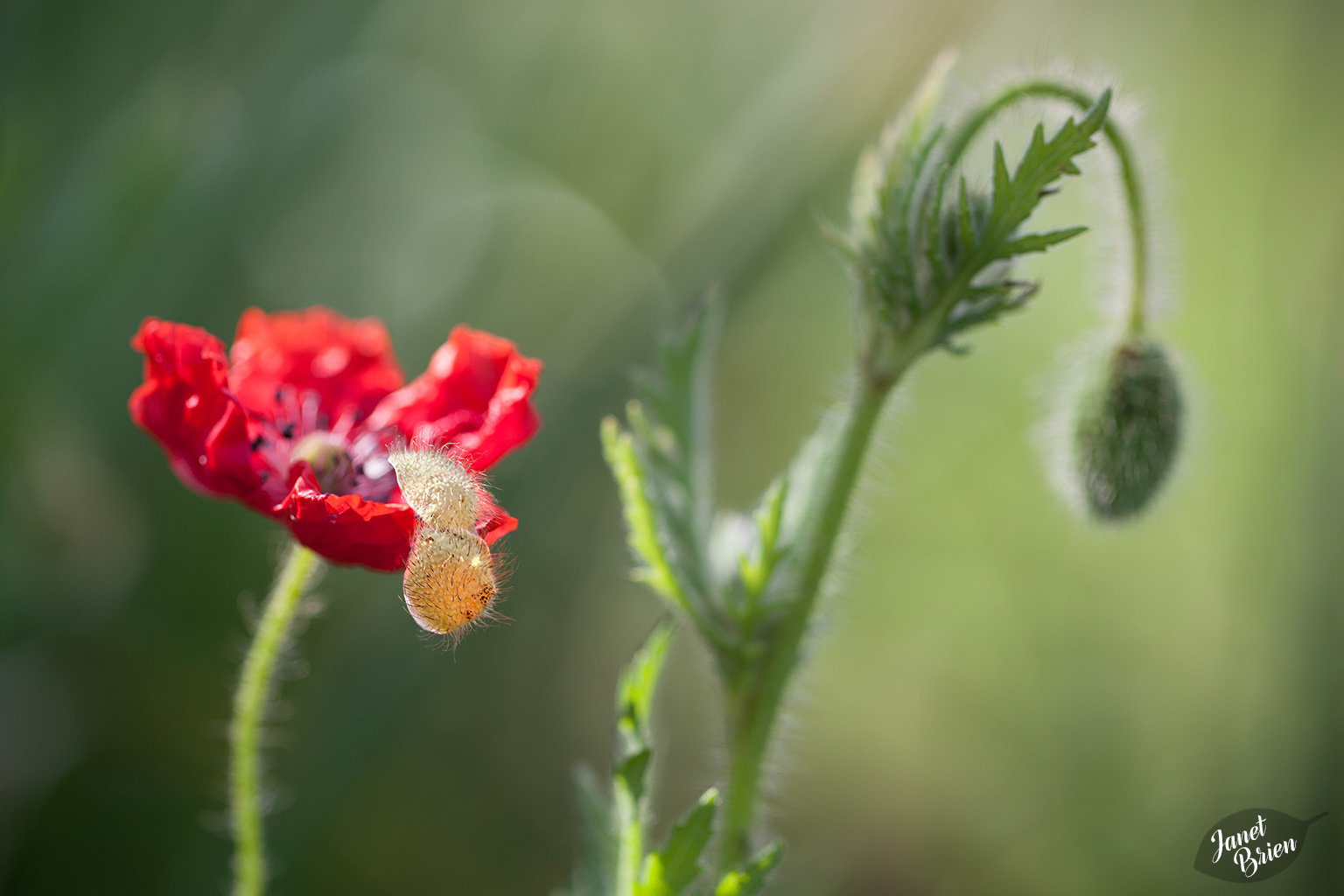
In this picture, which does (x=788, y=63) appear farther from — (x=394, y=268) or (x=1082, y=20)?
(x=394, y=268)

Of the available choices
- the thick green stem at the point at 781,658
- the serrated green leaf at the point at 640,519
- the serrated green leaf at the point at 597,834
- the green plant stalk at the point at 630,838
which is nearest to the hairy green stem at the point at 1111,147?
the thick green stem at the point at 781,658

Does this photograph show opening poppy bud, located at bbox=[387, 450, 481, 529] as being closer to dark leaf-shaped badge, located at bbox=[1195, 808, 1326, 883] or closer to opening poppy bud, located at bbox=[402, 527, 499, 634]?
opening poppy bud, located at bbox=[402, 527, 499, 634]

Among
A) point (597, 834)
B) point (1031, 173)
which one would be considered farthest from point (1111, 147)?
point (597, 834)

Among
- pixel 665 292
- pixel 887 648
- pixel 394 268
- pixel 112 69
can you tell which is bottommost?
pixel 887 648

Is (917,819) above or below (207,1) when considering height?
below

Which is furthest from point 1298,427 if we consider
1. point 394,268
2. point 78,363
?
point 78,363

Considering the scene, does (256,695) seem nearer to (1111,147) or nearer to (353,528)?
(353,528)
